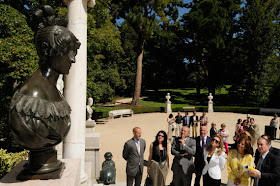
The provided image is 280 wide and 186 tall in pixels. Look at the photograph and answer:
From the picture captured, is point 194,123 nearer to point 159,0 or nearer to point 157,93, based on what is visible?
point 159,0

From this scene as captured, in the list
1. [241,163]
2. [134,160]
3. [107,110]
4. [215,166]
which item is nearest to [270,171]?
[241,163]

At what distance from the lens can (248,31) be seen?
34.2 m

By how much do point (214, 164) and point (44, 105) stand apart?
3909 millimetres

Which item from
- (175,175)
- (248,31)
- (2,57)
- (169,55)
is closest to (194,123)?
(175,175)

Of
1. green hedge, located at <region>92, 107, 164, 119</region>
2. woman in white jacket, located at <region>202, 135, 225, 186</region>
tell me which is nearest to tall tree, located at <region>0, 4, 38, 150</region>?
woman in white jacket, located at <region>202, 135, 225, 186</region>

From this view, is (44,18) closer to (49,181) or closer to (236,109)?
(49,181)

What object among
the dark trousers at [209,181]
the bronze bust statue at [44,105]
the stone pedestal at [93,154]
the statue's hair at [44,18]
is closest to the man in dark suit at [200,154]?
the dark trousers at [209,181]

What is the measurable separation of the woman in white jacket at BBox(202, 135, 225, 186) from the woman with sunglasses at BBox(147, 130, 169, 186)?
Result: 3.05 feet

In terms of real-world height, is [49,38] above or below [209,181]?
above

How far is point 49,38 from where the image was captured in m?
2.45

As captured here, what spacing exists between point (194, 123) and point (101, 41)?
29.4 ft

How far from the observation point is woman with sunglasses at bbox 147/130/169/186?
17.2 ft

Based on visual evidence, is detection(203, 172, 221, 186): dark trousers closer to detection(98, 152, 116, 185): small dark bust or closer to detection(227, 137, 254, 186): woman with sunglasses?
detection(227, 137, 254, 186): woman with sunglasses

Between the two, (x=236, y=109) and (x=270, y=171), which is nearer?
(x=270, y=171)
